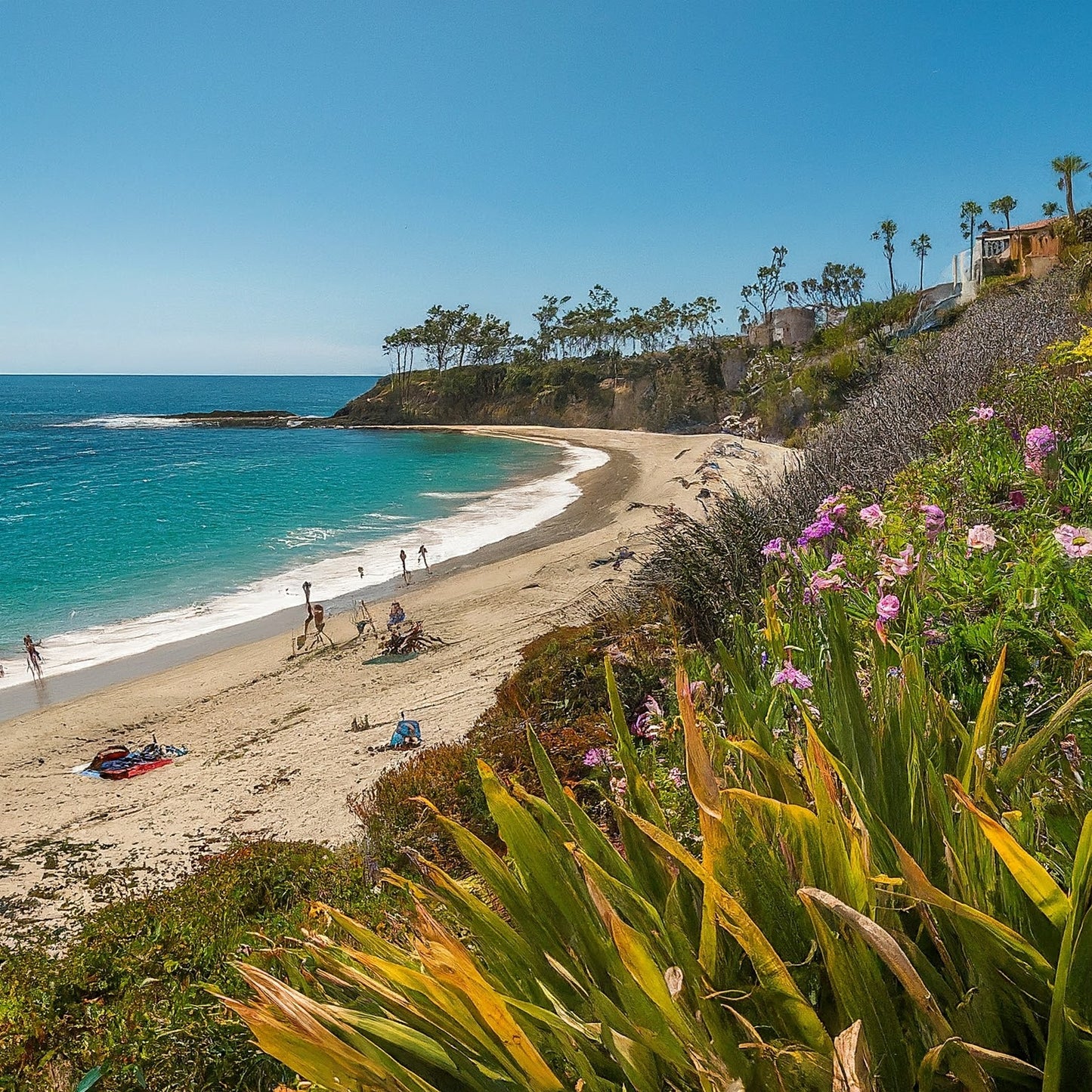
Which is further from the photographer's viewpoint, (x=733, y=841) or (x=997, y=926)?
(x=733, y=841)

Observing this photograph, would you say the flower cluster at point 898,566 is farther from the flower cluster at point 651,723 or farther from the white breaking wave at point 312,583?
the white breaking wave at point 312,583

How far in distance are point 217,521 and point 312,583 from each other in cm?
1097

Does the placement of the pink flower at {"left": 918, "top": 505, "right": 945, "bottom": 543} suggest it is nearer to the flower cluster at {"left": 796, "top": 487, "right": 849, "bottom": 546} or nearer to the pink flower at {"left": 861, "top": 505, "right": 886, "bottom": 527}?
the pink flower at {"left": 861, "top": 505, "right": 886, "bottom": 527}

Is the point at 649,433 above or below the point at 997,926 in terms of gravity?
above

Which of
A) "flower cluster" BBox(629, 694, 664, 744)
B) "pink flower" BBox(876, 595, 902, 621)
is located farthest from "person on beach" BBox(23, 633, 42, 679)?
"pink flower" BBox(876, 595, 902, 621)

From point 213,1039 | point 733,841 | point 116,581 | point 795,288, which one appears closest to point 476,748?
point 213,1039

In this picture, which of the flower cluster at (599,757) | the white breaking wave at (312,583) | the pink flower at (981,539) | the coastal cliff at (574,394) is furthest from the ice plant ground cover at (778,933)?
the coastal cliff at (574,394)

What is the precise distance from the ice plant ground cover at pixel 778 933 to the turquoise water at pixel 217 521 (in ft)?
47.4

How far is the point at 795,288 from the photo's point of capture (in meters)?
80.7

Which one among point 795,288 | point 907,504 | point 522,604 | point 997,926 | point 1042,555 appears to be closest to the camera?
point 997,926

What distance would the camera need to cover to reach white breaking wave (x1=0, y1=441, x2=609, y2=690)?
567 inches

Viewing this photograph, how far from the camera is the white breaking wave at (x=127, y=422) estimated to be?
78.2 m

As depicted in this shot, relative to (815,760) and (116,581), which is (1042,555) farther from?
(116,581)

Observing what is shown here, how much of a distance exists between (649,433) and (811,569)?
186ft
